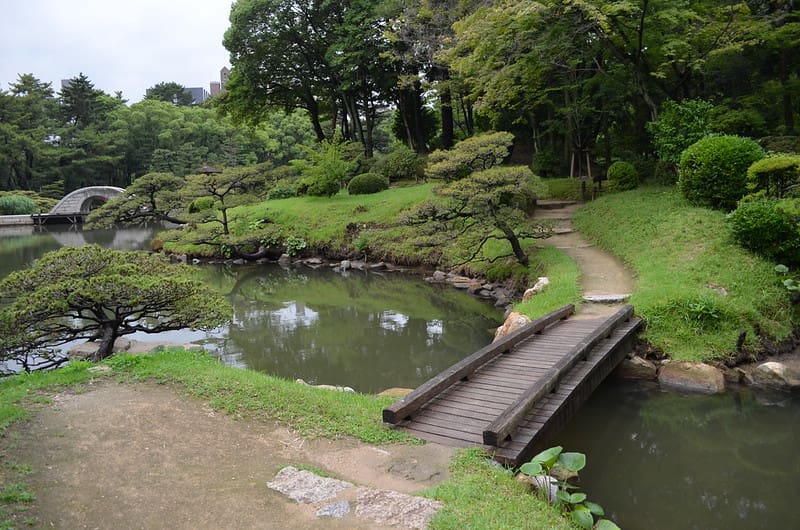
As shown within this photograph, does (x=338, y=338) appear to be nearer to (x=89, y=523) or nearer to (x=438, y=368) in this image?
(x=438, y=368)

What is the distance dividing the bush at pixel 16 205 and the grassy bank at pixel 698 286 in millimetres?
43212

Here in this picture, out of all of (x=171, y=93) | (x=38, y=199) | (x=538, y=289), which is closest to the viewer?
(x=538, y=289)

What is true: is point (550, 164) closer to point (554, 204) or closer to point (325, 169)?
point (554, 204)

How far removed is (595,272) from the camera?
10750 mm

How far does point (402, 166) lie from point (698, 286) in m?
16.1

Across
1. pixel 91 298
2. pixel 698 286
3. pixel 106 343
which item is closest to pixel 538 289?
pixel 698 286

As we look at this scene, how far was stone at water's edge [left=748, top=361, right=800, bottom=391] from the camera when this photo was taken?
688 cm

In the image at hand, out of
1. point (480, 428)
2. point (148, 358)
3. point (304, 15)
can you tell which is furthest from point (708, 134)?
point (304, 15)

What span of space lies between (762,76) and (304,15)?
1911cm

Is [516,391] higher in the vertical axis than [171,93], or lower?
lower

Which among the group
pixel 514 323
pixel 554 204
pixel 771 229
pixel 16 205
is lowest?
pixel 514 323

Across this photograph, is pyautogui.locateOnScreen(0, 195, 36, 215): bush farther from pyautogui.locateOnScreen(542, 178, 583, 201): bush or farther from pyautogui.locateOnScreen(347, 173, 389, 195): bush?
pyautogui.locateOnScreen(542, 178, 583, 201): bush

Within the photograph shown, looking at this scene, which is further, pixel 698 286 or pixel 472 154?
pixel 472 154

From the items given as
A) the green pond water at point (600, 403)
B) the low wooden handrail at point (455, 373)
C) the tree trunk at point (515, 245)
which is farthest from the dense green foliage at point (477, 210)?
the low wooden handrail at point (455, 373)
